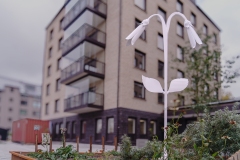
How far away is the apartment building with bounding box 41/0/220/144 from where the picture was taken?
62.8ft

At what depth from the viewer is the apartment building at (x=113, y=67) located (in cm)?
1916

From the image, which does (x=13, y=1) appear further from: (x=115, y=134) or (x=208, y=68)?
(x=208, y=68)

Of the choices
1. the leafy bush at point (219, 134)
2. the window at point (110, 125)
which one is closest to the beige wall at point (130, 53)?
the window at point (110, 125)

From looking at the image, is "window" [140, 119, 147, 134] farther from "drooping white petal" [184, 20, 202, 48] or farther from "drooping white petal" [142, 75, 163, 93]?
"drooping white petal" [142, 75, 163, 93]

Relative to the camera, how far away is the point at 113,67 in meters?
19.5

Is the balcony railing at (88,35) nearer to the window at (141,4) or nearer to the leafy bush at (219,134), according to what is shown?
the window at (141,4)

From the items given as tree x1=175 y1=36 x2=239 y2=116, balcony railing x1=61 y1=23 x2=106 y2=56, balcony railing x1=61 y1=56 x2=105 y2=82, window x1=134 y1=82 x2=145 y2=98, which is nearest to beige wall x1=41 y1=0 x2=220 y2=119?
window x1=134 y1=82 x2=145 y2=98

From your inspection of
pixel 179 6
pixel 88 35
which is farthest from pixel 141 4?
pixel 179 6

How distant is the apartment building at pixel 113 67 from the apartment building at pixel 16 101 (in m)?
48.8

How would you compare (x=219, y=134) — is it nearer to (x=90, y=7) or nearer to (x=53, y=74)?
(x=90, y=7)

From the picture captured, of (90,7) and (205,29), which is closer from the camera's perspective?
(90,7)

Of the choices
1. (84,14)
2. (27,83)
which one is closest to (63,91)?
(84,14)

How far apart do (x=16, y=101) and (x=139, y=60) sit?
58.5 m

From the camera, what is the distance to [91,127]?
2102 centimetres
